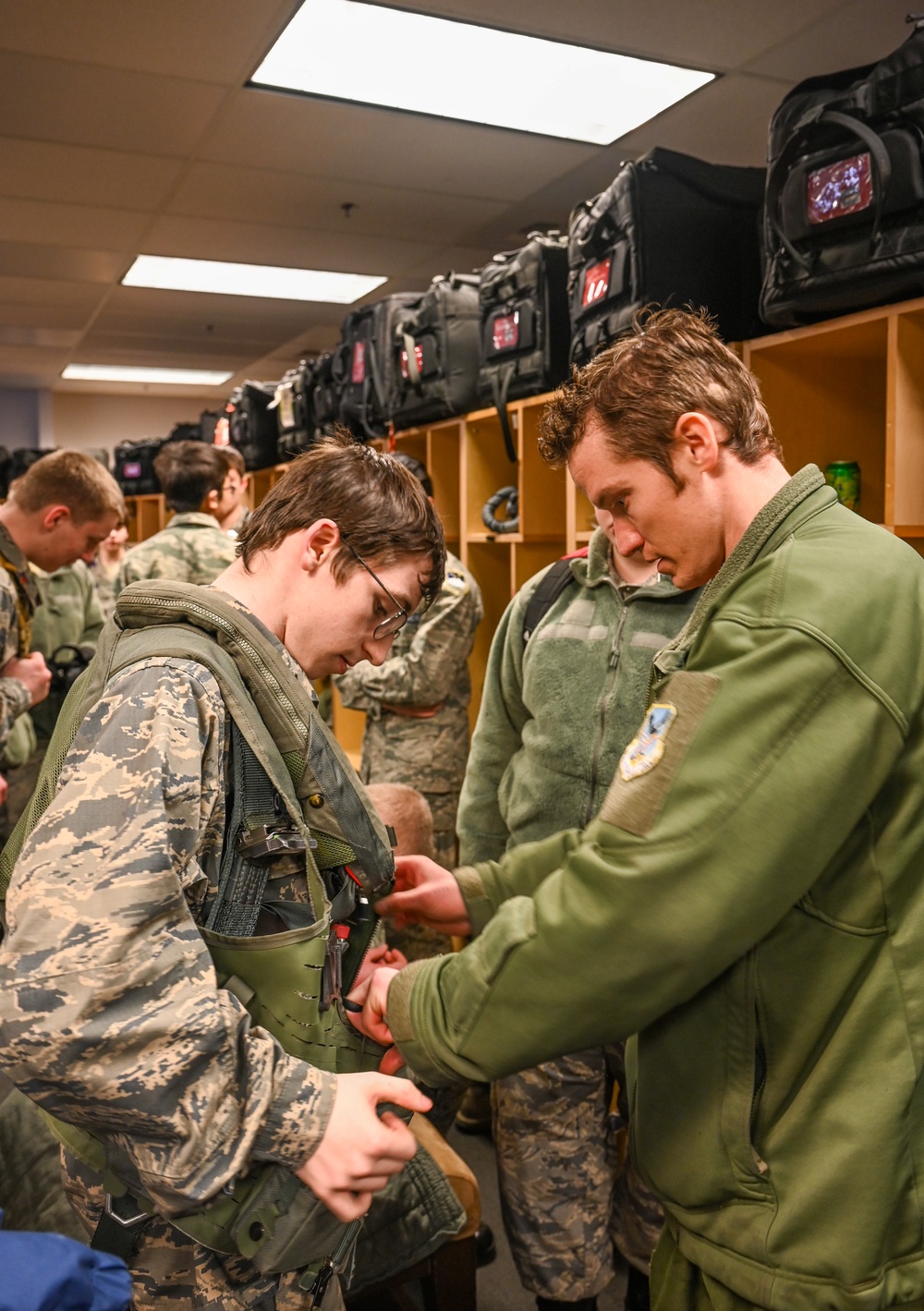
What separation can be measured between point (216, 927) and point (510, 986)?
345 mm

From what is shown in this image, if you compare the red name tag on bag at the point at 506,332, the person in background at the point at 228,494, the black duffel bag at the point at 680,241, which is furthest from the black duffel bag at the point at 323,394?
the black duffel bag at the point at 680,241

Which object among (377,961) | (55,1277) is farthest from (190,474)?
(55,1277)

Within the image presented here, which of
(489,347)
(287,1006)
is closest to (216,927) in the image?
(287,1006)

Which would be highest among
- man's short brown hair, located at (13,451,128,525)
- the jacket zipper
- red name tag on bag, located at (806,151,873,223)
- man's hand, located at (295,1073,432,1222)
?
red name tag on bag, located at (806,151,873,223)

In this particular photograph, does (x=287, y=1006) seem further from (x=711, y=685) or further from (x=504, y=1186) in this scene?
(x=504, y=1186)

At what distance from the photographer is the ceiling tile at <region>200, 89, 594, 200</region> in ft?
13.0

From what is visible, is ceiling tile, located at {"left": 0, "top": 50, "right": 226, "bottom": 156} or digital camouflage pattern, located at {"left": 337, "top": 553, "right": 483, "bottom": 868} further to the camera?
ceiling tile, located at {"left": 0, "top": 50, "right": 226, "bottom": 156}

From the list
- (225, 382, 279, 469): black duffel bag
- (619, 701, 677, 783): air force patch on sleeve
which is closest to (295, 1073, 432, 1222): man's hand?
(619, 701, 677, 783): air force patch on sleeve

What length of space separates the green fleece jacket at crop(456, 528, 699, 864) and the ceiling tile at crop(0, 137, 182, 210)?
325 centimetres

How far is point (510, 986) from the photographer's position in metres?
1.10

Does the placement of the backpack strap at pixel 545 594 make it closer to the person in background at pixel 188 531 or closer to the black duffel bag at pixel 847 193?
the black duffel bag at pixel 847 193

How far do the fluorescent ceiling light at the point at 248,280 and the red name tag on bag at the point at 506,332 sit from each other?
130 inches

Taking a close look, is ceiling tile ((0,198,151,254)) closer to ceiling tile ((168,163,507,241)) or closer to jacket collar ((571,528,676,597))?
ceiling tile ((168,163,507,241))

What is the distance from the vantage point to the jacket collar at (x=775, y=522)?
3.88ft
